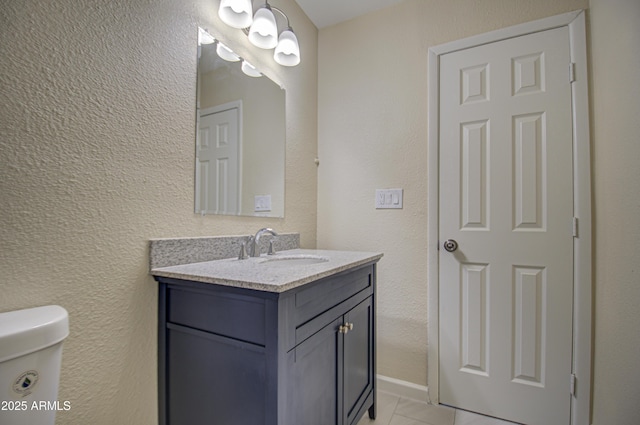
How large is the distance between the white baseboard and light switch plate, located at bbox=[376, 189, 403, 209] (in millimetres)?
1025

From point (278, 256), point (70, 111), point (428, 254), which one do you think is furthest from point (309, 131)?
point (70, 111)

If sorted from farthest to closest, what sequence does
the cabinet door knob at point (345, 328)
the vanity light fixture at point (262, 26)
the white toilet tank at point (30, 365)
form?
1. the vanity light fixture at point (262, 26)
2. the cabinet door knob at point (345, 328)
3. the white toilet tank at point (30, 365)

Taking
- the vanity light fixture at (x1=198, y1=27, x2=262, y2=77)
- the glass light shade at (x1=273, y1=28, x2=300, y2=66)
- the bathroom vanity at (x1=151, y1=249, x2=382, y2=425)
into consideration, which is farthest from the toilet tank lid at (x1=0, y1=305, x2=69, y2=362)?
the glass light shade at (x1=273, y1=28, x2=300, y2=66)

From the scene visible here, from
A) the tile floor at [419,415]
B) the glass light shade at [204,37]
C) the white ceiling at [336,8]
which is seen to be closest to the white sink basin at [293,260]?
the tile floor at [419,415]

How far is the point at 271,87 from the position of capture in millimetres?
1602

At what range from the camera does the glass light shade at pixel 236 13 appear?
1.22 metres

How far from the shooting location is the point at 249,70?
57.0 inches

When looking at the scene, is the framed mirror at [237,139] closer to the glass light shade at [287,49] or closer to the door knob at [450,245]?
the glass light shade at [287,49]

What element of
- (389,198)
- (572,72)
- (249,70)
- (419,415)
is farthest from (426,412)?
(249,70)

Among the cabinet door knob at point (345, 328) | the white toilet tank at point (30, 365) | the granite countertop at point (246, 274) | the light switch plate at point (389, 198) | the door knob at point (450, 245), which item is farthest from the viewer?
the light switch plate at point (389, 198)

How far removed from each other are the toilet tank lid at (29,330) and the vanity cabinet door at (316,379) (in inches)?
21.7

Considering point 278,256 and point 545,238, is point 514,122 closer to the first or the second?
point 545,238

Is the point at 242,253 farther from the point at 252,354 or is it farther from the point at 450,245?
the point at 450,245

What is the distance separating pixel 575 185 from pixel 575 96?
0.42 m
